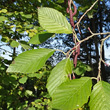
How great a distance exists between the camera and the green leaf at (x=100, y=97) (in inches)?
10.8

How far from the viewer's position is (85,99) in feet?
0.95

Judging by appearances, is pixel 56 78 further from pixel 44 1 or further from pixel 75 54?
pixel 44 1

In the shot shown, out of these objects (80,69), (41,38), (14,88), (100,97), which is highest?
(41,38)

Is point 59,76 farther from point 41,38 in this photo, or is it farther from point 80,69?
point 80,69

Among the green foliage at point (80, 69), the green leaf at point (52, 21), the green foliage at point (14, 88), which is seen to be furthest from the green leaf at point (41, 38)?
the green foliage at point (14, 88)

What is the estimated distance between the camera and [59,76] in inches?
13.4

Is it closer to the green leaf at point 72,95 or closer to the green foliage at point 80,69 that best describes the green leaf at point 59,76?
the green leaf at point 72,95

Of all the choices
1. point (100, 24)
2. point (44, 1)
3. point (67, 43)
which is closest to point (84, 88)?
point (44, 1)

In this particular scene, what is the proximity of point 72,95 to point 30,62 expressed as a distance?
0.14m

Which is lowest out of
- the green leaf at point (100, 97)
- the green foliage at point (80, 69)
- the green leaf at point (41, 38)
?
the green foliage at point (80, 69)

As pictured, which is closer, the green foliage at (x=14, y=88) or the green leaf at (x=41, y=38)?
the green leaf at (x=41, y=38)

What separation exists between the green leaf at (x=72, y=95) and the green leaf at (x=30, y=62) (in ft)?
0.30

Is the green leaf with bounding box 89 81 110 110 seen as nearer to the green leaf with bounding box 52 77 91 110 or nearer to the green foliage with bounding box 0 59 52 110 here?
the green leaf with bounding box 52 77 91 110

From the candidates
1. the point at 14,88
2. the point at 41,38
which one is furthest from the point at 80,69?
the point at 14,88
